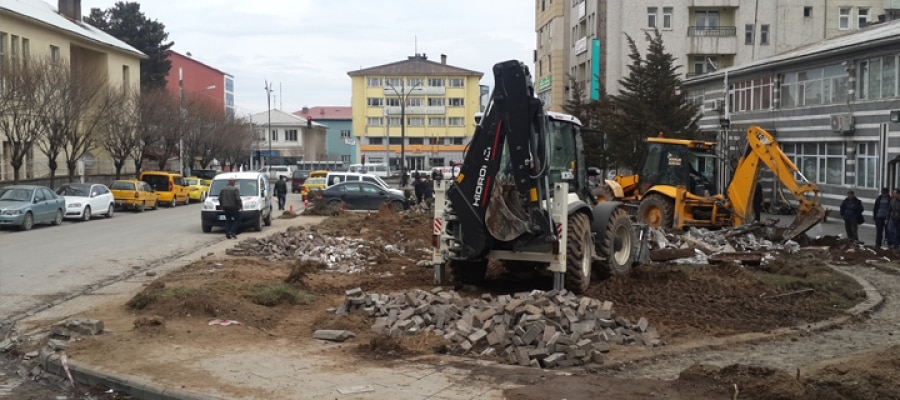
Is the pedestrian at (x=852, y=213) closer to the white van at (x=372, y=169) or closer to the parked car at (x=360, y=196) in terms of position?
the parked car at (x=360, y=196)

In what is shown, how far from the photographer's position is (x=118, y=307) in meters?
12.2

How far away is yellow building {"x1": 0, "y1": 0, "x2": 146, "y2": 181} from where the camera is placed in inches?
1641

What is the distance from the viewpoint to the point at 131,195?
39469 mm

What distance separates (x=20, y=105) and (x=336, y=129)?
8441 cm

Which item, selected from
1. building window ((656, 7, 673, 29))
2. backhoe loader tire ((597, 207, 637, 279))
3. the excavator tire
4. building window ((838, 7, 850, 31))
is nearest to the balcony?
building window ((656, 7, 673, 29))

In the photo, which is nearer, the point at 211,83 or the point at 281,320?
the point at 281,320

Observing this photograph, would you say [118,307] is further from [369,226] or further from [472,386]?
[369,226]

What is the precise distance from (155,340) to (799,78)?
30.3 m

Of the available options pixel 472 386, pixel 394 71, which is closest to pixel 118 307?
pixel 472 386

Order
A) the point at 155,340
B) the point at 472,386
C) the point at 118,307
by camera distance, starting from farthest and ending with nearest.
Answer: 1. the point at 118,307
2. the point at 155,340
3. the point at 472,386

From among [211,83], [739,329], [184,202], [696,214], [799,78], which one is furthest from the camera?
[211,83]

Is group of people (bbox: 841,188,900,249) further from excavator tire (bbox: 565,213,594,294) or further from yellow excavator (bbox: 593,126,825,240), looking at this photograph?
excavator tire (bbox: 565,213,594,294)

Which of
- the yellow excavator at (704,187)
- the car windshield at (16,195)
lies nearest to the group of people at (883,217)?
the yellow excavator at (704,187)

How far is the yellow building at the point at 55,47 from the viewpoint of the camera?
137ft
